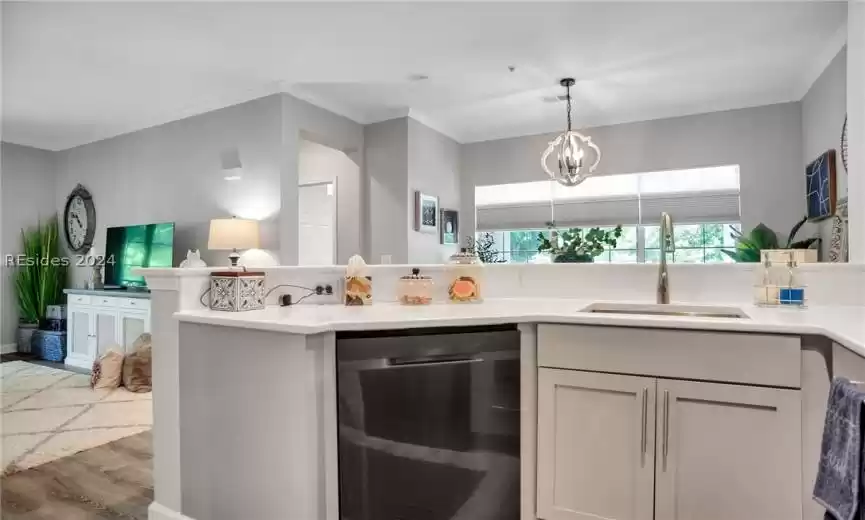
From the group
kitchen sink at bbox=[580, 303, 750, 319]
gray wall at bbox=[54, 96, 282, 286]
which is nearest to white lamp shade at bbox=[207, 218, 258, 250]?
gray wall at bbox=[54, 96, 282, 286]

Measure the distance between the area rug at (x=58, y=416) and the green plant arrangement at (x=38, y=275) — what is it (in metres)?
1.25

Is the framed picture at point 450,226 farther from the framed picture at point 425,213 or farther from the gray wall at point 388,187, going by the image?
the gray wall at point 388,187

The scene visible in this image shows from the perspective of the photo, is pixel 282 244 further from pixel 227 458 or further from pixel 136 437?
pixel 227 458

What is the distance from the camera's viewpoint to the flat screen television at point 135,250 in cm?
451

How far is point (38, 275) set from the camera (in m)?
5.58

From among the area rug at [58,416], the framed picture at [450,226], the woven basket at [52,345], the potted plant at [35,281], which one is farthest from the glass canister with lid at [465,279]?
the potted plant at [35,281]

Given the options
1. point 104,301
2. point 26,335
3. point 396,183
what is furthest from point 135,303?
point 396,183

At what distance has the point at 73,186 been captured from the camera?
5.73m

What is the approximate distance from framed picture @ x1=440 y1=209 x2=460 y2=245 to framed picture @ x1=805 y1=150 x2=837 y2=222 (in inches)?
131

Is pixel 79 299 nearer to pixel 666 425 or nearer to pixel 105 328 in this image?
pixel 105 328

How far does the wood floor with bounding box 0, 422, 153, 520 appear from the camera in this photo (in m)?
2.02

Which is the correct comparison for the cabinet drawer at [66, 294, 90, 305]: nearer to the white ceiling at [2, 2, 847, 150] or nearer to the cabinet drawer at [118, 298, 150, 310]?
the cabinet drawer at [118, 298, 150, 310]

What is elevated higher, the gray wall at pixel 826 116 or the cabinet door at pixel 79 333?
the gray wall at pixel 826 116

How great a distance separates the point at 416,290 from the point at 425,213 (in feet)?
10.2
